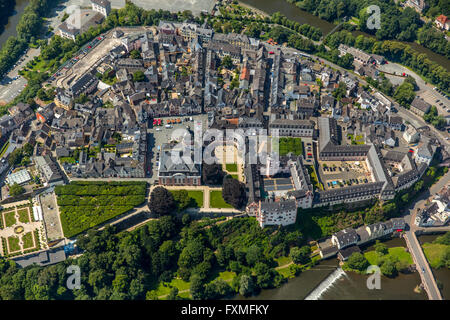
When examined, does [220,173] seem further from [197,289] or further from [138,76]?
[138,76]

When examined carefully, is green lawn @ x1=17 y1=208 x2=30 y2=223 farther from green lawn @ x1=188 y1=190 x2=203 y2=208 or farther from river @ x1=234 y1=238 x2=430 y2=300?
river @ x1=234 y1=238 x2=430 y2=300

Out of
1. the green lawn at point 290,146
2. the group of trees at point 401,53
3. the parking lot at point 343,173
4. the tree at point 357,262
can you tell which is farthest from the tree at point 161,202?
the group of trees at point 401,53

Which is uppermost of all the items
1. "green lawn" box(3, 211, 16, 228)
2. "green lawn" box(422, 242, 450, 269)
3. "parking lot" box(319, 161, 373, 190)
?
"parking lot" box(319, 161, 373, 190)

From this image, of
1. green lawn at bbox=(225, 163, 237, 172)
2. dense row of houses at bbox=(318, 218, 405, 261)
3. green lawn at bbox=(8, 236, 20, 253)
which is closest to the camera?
green lawn at bbox=(8, 236, 20, 253)

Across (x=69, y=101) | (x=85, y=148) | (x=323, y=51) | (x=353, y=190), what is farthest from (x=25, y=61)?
(x=353, y=190)

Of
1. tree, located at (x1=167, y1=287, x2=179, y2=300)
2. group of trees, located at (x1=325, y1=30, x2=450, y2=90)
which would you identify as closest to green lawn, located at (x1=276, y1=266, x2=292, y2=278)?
tree, located at (x1=167, y1=287, x2=179, y2=300)

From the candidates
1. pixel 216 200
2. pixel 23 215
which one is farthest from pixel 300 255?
pixel 23 215
